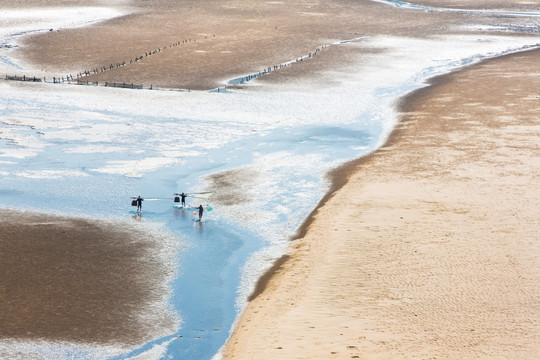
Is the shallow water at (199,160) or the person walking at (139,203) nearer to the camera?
the shallow water at (199,160)

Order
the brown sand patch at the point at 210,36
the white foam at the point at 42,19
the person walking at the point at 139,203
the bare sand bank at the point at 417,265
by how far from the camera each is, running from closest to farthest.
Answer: the bare sand bank at the point at 417,265 → the person walking at the point at 139,203 → the brown sand patch at the point at 210,36 → the white foam at the point at 42,19

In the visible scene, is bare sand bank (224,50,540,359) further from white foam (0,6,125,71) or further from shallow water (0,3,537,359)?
white foam (0,6,125,71)

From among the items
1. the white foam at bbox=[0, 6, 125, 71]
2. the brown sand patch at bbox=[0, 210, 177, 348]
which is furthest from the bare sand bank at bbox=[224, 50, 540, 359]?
the white foam at bbox=[0, 6, 125, 71]

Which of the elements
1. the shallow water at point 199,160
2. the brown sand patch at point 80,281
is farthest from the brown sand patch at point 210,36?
the brown sand patch at point 80,281

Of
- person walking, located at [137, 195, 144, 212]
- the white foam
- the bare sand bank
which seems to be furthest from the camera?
the white foam

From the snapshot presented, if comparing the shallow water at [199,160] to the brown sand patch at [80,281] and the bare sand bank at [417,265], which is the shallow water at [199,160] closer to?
the brown sand patch at [80,281]

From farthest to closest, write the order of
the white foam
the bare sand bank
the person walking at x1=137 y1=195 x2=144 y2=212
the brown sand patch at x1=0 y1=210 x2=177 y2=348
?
the white foam < the person walking at x1=137 y1=195 x2=144 y2=212 < the brown sand patch at x1=0 y1=210 x2=177 y2=348 < the bare sand bank
